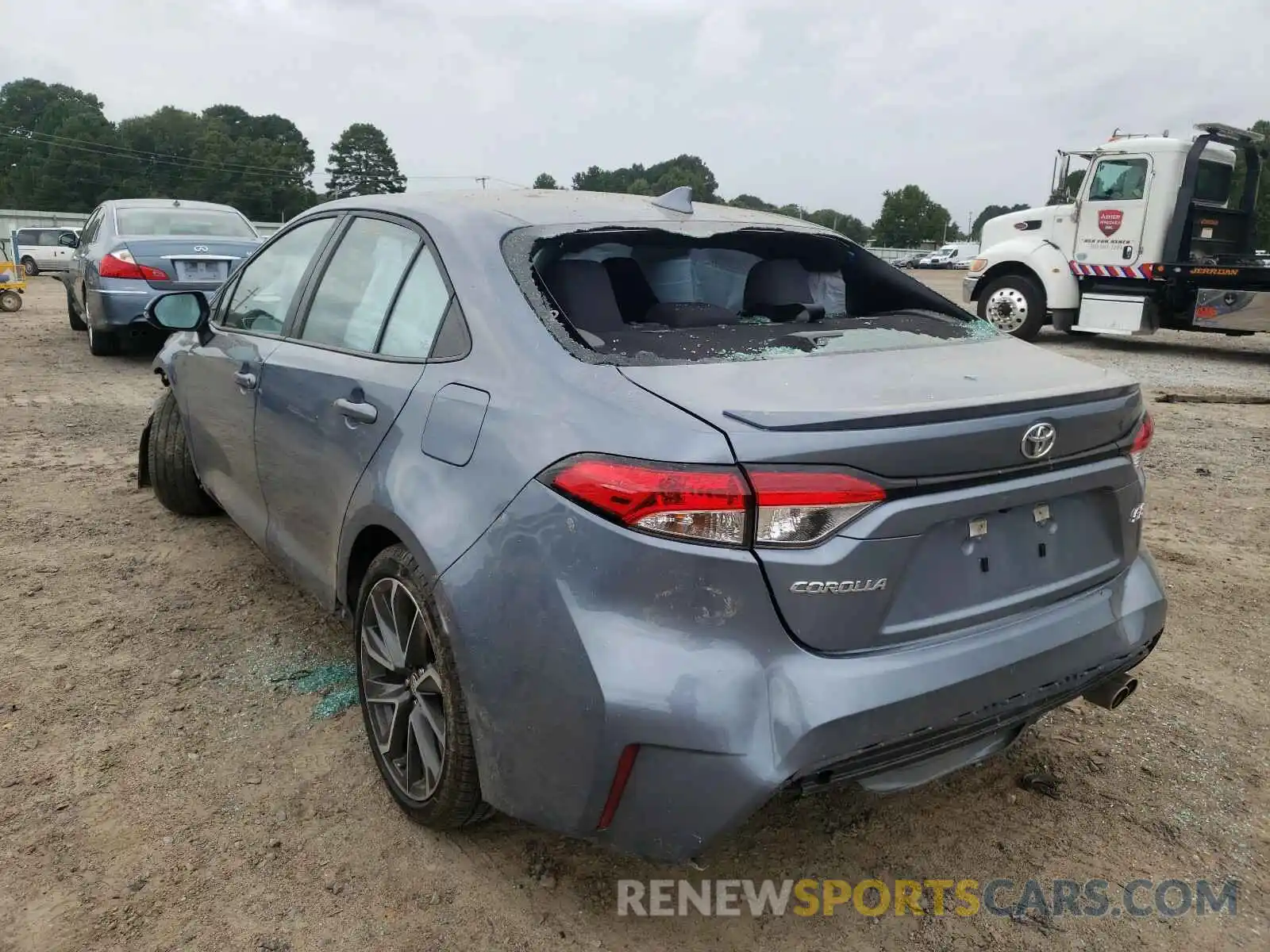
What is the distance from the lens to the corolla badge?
1713 mm

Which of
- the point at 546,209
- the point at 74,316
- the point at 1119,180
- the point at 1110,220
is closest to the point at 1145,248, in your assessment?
the point at 1110,220

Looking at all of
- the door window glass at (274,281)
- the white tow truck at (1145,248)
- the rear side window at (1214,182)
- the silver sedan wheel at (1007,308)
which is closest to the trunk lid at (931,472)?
the door window glass at (274,281)

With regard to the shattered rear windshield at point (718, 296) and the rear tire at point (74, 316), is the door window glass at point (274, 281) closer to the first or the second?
the shattered rear windshield at point (718, 296)

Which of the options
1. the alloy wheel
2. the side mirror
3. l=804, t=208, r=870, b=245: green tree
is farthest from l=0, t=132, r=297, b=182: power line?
the alloy wheel

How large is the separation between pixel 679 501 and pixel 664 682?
13.1 inches

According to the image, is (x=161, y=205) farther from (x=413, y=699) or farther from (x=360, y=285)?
(x=413, y=699)

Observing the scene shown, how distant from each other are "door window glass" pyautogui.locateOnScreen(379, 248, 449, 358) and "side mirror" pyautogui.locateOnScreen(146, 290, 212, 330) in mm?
1644

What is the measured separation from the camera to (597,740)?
174cm

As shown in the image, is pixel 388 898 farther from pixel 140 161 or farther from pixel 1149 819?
pixel 140 161

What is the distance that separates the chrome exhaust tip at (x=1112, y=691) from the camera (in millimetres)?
2244

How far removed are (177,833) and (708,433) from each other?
173cm

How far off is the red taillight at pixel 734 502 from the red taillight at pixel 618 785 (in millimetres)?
413

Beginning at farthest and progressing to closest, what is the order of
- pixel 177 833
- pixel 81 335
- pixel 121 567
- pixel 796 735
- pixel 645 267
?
pixel 81 335 < pixel 121 567 < pixel 645 267 < pixel 177 833 < pixel 796 735

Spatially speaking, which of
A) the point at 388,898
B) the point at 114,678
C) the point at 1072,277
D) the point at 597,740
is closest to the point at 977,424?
the point at 597,740
